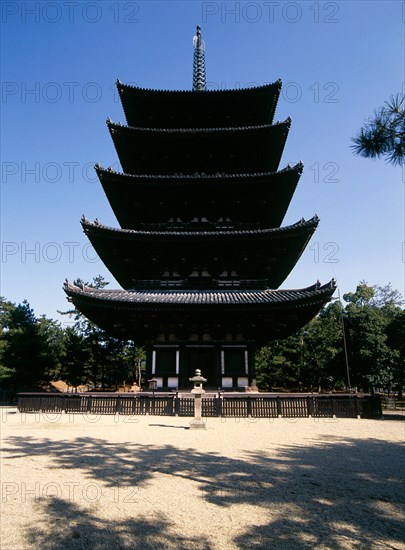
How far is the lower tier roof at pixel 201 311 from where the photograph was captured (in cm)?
1509

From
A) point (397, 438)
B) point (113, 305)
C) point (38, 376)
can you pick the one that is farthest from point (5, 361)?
point (397, 438)

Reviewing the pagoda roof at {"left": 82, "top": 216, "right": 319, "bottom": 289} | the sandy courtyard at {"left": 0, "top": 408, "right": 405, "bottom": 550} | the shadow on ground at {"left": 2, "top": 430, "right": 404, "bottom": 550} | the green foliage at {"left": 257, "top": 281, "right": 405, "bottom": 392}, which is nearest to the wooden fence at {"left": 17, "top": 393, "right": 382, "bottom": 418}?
the sandy courtyard at {"left": 0, "top": 408, "right": 405, "bottom": 550}

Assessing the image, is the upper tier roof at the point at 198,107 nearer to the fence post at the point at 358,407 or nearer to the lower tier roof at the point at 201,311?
the lower tier roof at the point at 201,311

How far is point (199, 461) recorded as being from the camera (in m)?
7.62

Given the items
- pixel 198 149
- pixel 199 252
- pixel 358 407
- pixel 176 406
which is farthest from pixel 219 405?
pixel 198 149

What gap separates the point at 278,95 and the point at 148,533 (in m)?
22.1

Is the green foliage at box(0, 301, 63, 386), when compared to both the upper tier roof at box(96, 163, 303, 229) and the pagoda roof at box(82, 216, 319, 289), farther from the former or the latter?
the upper tier roof at box(96, 163, 303, 229)

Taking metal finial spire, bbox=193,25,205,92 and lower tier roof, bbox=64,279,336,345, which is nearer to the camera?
lower tier roof, bbox=64,279,336,345

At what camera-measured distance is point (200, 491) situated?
578 cm

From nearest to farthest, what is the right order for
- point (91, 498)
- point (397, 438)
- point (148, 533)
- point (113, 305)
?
point (148, 533) < point (91, 498) < point (397, 438) < point (113, 305)

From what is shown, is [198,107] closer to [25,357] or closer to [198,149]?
[198,149]

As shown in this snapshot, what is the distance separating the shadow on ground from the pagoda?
6.83 meters

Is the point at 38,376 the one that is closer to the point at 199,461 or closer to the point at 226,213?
the point at 226,213

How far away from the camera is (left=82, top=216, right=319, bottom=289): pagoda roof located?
1642cm
